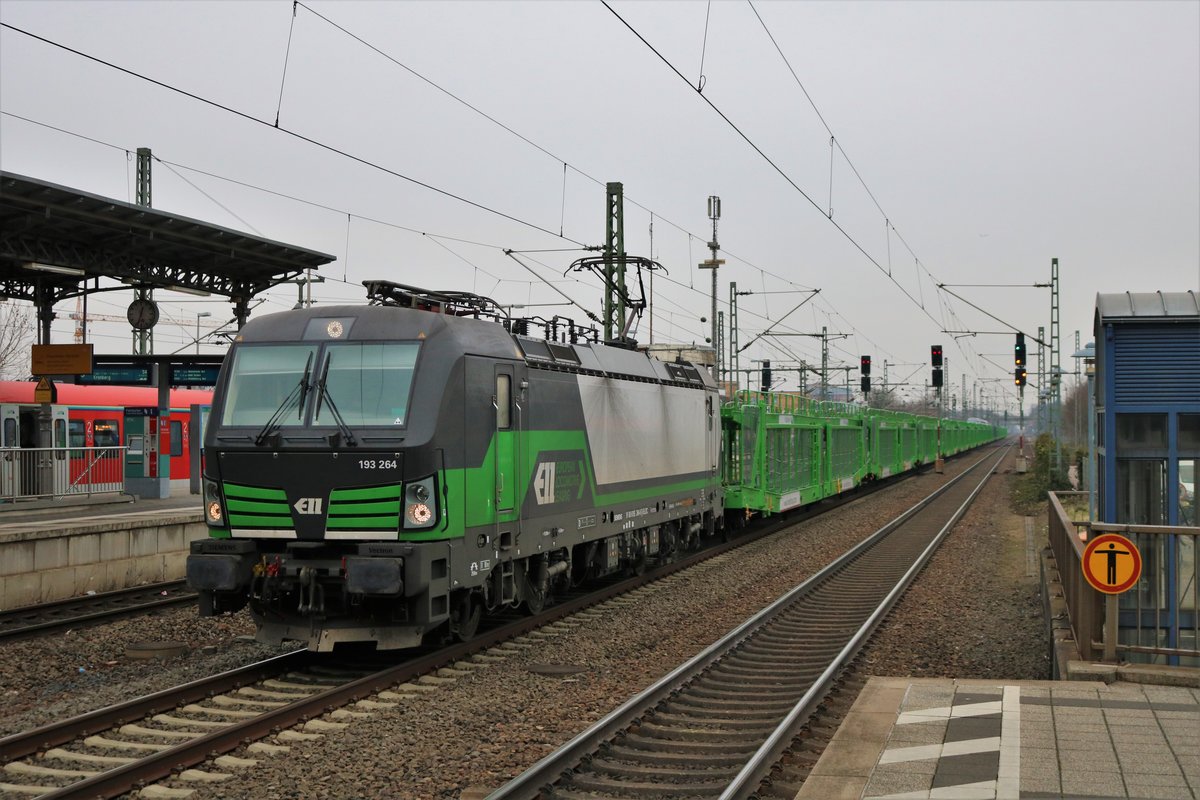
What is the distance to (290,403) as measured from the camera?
1022 centimetres

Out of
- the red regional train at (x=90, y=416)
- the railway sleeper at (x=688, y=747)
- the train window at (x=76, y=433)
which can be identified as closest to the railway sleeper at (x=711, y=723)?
the railway sleeper at (x=688, y=747)

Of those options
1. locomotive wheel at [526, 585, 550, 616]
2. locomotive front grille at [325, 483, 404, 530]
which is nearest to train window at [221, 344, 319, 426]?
locomotive front grille at [325, 483, 404, 530]

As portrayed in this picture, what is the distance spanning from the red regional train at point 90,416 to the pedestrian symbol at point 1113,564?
17482 mm

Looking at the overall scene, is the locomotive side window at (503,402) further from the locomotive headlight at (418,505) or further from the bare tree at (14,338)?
the bare tree at (14,338)

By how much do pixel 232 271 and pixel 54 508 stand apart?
5.73m

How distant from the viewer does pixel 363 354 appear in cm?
1026

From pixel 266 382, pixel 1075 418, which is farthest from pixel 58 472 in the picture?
pixel 1075 418

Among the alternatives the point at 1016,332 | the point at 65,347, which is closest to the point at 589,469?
the point at 65,347

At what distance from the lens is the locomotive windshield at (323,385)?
10.0 metres

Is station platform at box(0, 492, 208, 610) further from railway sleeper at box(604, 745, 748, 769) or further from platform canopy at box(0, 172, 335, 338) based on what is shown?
railway sleeper at box(604, 745, 748, 769)

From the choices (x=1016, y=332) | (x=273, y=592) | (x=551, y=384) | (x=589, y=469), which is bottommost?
(x=273, y=592)

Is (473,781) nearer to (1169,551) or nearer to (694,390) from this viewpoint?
(1169,551)

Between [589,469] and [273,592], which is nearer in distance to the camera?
[273,592]

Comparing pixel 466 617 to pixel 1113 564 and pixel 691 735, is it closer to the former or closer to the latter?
pixel 691 735
